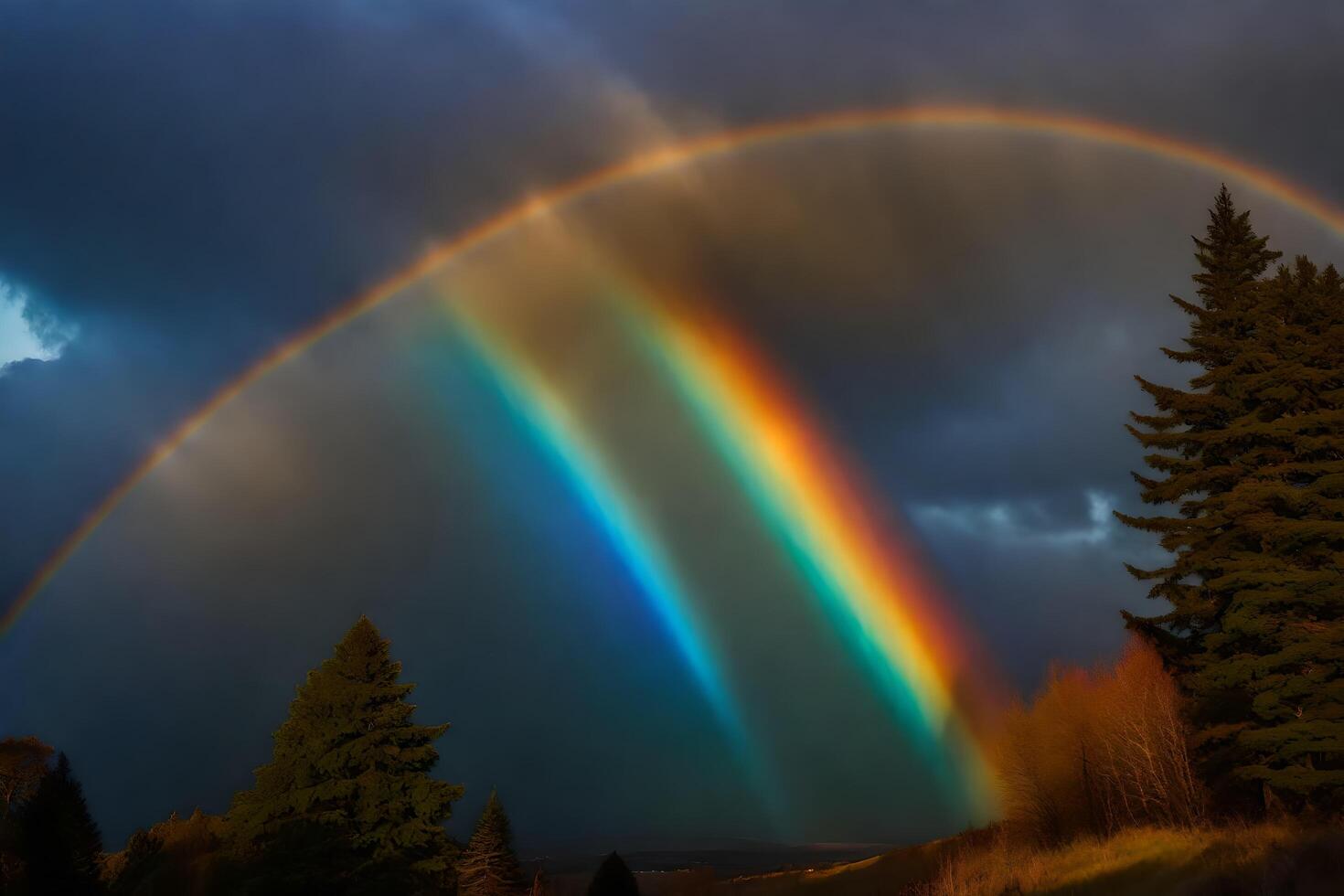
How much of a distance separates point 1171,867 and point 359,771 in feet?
89.7

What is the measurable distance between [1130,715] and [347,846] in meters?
37.7

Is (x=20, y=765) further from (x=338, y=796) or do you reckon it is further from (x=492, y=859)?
(x=338, y=796)

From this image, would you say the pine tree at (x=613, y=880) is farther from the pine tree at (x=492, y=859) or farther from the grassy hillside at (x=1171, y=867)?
the pine tree at (x=492, y=859)

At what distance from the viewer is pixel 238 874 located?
93.0 feet

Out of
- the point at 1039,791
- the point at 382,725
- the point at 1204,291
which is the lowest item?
the point at 1039,791

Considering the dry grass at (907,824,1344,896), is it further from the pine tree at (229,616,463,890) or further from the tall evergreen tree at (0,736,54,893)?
the tall evergreen tree at (0,736,54,893)

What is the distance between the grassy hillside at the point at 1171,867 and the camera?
14.6 meters

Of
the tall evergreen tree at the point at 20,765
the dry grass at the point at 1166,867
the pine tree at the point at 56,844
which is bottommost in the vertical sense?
the dry grass at the point at 1166,867

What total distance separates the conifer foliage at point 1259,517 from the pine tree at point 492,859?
4841 cm

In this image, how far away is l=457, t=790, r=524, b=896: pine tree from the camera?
66000 millimetres

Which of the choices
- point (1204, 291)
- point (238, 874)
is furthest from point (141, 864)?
point (1204, 291)

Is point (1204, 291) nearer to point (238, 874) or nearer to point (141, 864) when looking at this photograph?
point (238, 874)

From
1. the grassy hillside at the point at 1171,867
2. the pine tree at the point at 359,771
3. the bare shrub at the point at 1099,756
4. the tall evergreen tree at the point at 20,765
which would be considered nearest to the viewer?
the grassy hillside at the point at 1171,867

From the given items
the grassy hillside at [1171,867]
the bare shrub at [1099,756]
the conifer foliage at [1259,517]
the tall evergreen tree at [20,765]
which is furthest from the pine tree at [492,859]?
the conifer foliage at [1259,517]
